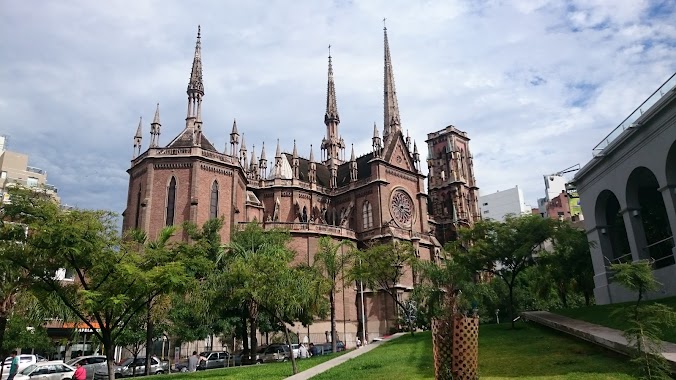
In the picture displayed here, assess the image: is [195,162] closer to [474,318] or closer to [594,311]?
[594,311]

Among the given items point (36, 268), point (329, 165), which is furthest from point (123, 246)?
point (329, 165)

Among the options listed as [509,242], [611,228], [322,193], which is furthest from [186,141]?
[611,228]

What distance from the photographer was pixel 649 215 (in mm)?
25234

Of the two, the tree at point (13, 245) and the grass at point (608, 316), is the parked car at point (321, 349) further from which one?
the tree at point (13, 245)

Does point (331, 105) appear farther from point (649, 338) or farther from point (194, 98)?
point (649, 338)

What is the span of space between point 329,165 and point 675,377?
173 ft

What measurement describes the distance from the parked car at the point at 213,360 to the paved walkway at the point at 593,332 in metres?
18.3

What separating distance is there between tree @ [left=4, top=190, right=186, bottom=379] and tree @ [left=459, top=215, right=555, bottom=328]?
15136 millimetres

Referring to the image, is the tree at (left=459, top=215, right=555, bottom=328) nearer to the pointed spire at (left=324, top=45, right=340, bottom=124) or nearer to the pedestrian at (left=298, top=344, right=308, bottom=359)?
the pedestrian at (left=298, top=344, right=308, bottom=359)

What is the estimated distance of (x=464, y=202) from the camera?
70.0 metres

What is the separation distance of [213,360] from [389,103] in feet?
157

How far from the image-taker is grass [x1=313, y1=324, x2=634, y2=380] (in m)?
13.9

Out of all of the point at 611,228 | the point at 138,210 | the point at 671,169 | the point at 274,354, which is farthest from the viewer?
the point at 138,210

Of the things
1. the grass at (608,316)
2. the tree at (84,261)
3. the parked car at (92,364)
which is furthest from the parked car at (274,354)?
the grass at (608,316)
